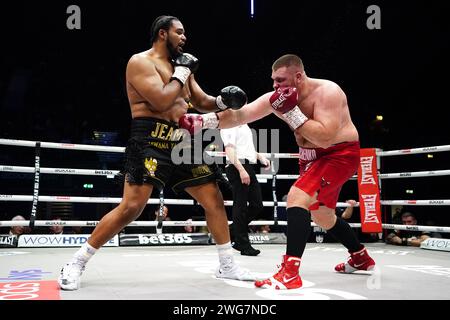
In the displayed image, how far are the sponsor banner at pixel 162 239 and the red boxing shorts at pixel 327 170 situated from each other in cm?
238

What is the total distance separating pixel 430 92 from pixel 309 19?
2799 mm

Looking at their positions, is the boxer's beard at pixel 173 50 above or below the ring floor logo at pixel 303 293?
above

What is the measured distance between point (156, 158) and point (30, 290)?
0.79 metres

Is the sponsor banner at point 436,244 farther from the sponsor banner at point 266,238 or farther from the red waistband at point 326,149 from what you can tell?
the red waistband at point 326,149

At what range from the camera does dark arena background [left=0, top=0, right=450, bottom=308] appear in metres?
7.71

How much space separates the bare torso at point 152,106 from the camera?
7.12 feet

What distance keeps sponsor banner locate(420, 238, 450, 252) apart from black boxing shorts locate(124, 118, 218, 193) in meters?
2.74

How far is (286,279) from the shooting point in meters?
1.92

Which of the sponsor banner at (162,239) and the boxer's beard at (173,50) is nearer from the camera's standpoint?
the boxer's beard at (173,50)

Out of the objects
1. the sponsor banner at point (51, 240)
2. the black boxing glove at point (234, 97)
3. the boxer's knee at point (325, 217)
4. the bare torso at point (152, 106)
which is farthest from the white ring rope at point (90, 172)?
the boxer's knee at point (325, 217)

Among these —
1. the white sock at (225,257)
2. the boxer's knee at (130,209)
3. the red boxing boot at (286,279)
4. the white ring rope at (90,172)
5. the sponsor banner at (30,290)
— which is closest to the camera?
the sponsor banner at (30,290)

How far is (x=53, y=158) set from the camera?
10.1 meters

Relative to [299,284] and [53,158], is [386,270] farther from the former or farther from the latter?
[53,158]
